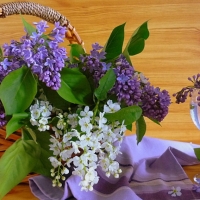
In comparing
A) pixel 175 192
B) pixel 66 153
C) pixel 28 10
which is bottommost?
pixel 175 192

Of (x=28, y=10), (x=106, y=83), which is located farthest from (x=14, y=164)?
(x=28, y=10)

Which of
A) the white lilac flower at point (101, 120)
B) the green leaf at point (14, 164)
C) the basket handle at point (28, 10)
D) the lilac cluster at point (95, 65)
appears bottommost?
the green leaf at point (14, 164)

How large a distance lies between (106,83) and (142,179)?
21 cm

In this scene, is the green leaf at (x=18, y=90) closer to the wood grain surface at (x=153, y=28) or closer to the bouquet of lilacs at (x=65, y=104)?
the bouquet of lilacs at (x=65, y=104)

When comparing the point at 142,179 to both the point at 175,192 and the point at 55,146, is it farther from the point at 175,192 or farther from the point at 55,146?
the point at 55,146

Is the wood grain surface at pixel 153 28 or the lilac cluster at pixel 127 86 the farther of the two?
the wood grain surface at pixel 153 28

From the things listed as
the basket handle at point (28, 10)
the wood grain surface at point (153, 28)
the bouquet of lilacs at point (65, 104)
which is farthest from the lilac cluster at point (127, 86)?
the wood grain surface at point (153, 28)

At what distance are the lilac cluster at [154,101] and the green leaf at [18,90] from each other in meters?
0.14

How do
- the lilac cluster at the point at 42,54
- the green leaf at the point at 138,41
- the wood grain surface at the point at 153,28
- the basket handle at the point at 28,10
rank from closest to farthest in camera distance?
the lilac cluster at the point at 42,54 < the green leaf at the point at 138,41 < the basket handle at the point at 28,10 < the wood grain surface at the point at 153,28

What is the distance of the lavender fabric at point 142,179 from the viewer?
588 mm

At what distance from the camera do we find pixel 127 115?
500 mm

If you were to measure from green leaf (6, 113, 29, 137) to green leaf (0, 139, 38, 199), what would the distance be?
4 cm

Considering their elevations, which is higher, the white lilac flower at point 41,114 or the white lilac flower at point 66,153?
the white lilac flower at point 41,114

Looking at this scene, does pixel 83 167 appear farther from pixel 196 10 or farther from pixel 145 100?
pixel 196 10
